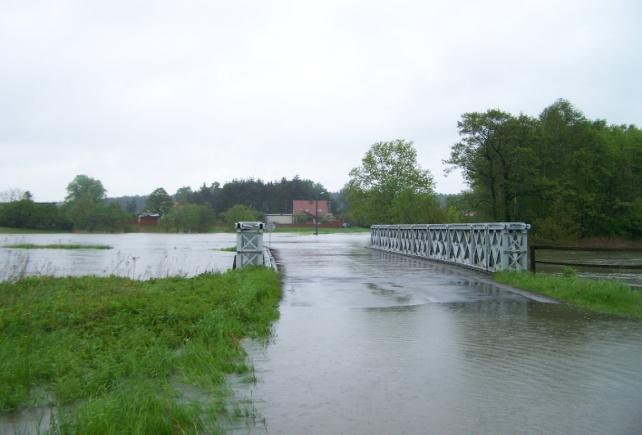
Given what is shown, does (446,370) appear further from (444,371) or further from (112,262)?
(112,262)

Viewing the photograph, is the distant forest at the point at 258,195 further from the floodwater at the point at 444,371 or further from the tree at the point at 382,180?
the floodwater at the point at 444,371

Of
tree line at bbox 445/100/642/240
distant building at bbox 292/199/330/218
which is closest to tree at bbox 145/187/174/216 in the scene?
distant building at bbox 292/199/330/218

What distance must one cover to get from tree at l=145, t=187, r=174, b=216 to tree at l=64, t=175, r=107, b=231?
18.7 metres

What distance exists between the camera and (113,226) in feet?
359

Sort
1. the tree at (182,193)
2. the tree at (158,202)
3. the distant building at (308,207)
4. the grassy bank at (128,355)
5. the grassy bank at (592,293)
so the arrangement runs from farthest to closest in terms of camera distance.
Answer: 1. the tree at (182,193)
2. the tree at (158,202)
3. the distant building at (308,207)
4. the grassy bank at (592,293)
5. the grassy bank at (128,355)

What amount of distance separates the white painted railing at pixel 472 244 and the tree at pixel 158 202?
12820 cm

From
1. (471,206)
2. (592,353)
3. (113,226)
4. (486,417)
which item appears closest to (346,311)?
(592,353)

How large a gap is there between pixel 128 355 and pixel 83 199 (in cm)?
11453

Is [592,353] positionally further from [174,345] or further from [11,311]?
[11,311]

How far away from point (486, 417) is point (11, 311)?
739 cm

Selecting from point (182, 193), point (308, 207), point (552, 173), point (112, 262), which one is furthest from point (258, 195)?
point (112, 262)

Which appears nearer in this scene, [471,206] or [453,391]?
[453,391]

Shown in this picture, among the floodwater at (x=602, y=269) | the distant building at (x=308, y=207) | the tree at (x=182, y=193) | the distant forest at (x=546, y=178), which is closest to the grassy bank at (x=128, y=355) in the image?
the floodwater at (x=602, y=269)

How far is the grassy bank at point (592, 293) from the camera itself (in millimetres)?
11011
